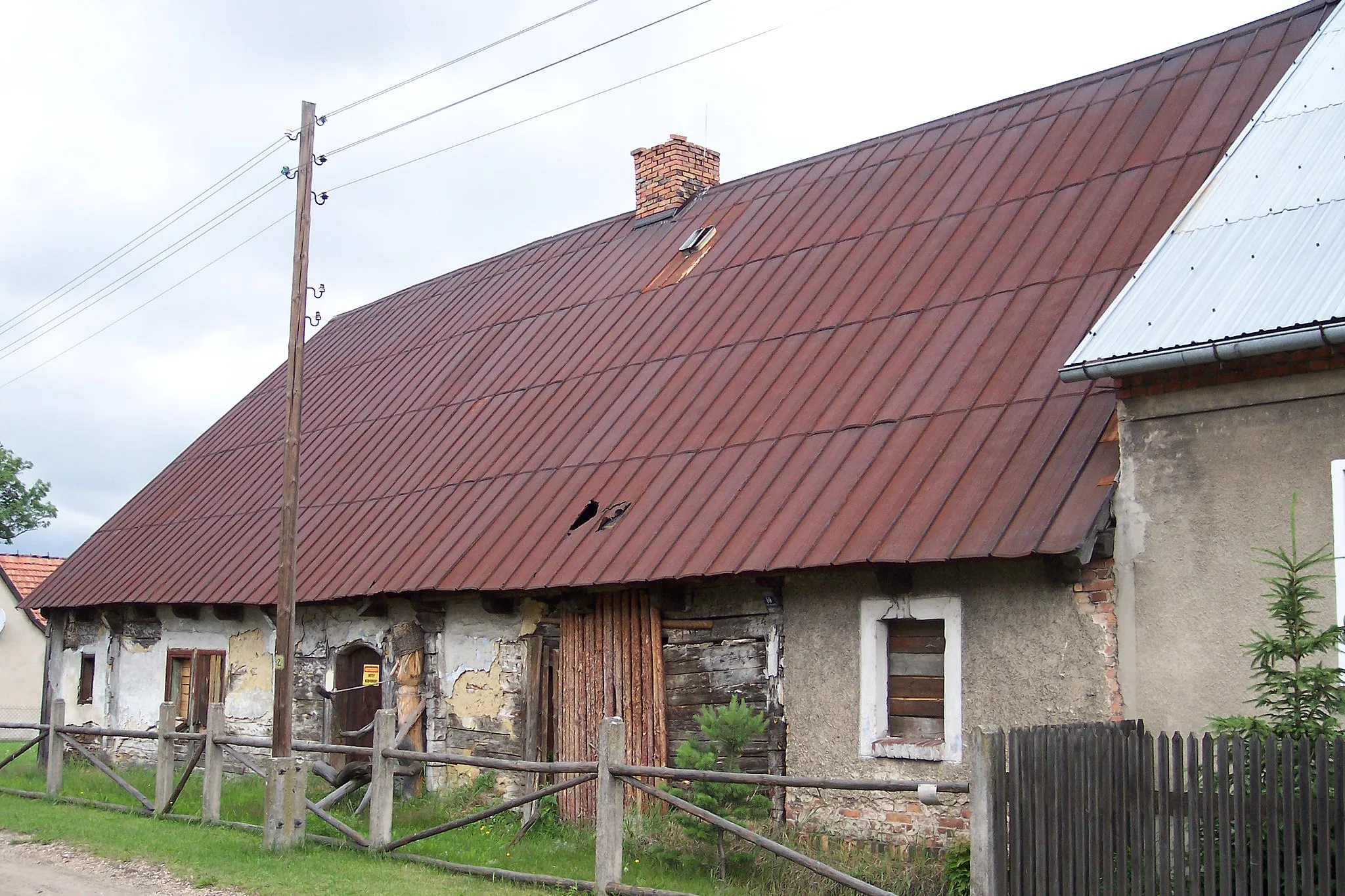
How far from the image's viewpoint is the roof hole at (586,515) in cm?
1307

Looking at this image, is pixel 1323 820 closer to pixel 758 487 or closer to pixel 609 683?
pixel 758 487

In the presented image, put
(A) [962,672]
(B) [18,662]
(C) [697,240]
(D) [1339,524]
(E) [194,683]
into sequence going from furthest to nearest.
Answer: (B) [18,662] → (E) [194,683] → (C) [697,240] → (A) [962,672] → (D) [1339,524]

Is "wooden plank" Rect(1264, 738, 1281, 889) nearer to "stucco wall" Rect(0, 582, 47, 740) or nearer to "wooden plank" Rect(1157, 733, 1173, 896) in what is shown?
"wooden plank" Rect(1157, 733, 1173, 896)

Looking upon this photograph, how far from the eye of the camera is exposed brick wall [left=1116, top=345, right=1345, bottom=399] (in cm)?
804

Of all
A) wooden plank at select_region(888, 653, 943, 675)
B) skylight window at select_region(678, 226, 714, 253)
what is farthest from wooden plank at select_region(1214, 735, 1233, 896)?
skylight window at select_region(678, 226, 714, 253)

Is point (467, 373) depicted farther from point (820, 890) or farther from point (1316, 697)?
point (1316, 697)

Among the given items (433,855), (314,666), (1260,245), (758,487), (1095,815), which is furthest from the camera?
(314,666)

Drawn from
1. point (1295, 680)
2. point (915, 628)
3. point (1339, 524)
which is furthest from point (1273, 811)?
point (915, 628)

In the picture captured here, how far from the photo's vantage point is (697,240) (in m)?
17.5

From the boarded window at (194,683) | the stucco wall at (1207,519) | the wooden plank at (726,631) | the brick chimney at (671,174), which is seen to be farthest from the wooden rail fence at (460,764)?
the brick chimney at (671,174)

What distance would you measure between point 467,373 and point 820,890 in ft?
35.6

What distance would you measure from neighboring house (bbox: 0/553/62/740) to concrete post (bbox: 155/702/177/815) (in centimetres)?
2051

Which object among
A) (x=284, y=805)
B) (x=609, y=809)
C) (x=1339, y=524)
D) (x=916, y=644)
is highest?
(x=1339, y=524)

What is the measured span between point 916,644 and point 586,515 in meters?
4.11
